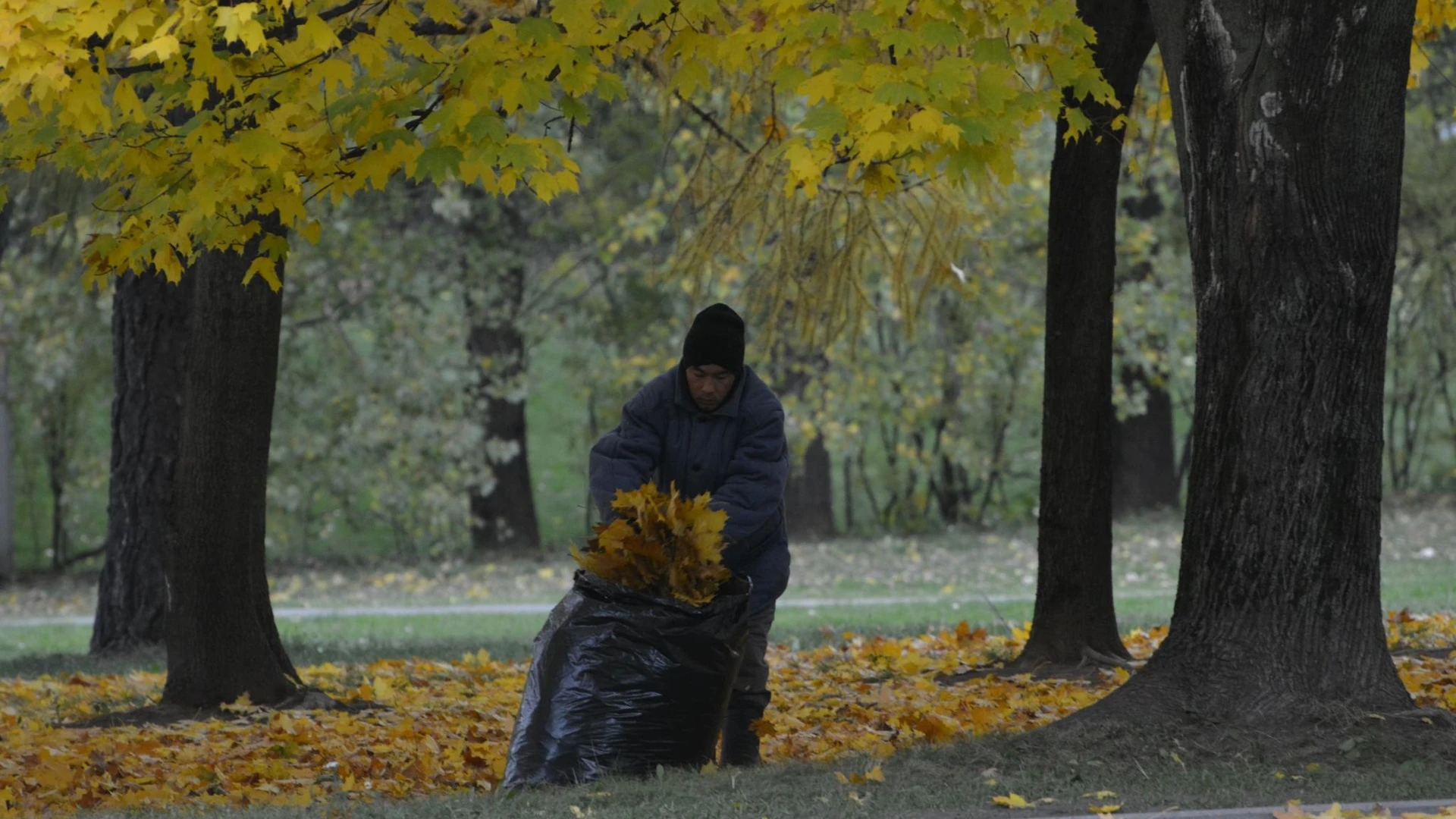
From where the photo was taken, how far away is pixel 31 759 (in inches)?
271

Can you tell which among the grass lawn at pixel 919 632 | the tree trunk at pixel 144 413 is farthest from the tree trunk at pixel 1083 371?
the tree trunk at pixel 144 413

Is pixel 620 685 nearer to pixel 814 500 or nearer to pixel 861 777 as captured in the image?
pixel 861 777

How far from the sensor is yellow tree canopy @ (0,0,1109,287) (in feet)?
19.0

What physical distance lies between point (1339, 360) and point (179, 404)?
→ 25.7 feet

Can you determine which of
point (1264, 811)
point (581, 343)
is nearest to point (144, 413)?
point (1264, 811)

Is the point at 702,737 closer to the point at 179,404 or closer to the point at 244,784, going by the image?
the point at 244,784

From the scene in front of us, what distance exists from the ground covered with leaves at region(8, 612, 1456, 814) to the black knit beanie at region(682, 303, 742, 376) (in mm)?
1425

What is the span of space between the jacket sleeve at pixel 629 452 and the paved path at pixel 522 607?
9579 millimetres

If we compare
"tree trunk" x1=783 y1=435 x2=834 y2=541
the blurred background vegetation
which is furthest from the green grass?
"tree trunk" x1=783 y1=435 x2=834 y2=541

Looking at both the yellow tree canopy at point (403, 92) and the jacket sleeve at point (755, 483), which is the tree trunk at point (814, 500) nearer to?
the yellow tree canopy at point (403, 92)

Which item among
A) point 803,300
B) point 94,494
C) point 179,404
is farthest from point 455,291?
point 803,300

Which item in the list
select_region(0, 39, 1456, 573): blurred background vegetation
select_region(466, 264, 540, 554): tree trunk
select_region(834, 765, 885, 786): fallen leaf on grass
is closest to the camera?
select_region(834, 765, 885, 786): fallen leaf on grass

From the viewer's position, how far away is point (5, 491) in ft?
78.4

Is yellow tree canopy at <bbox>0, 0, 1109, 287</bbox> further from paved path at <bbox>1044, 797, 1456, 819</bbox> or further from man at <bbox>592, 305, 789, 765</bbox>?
paved path at <bbox>1044, 797, 1456, 819</bbox>
